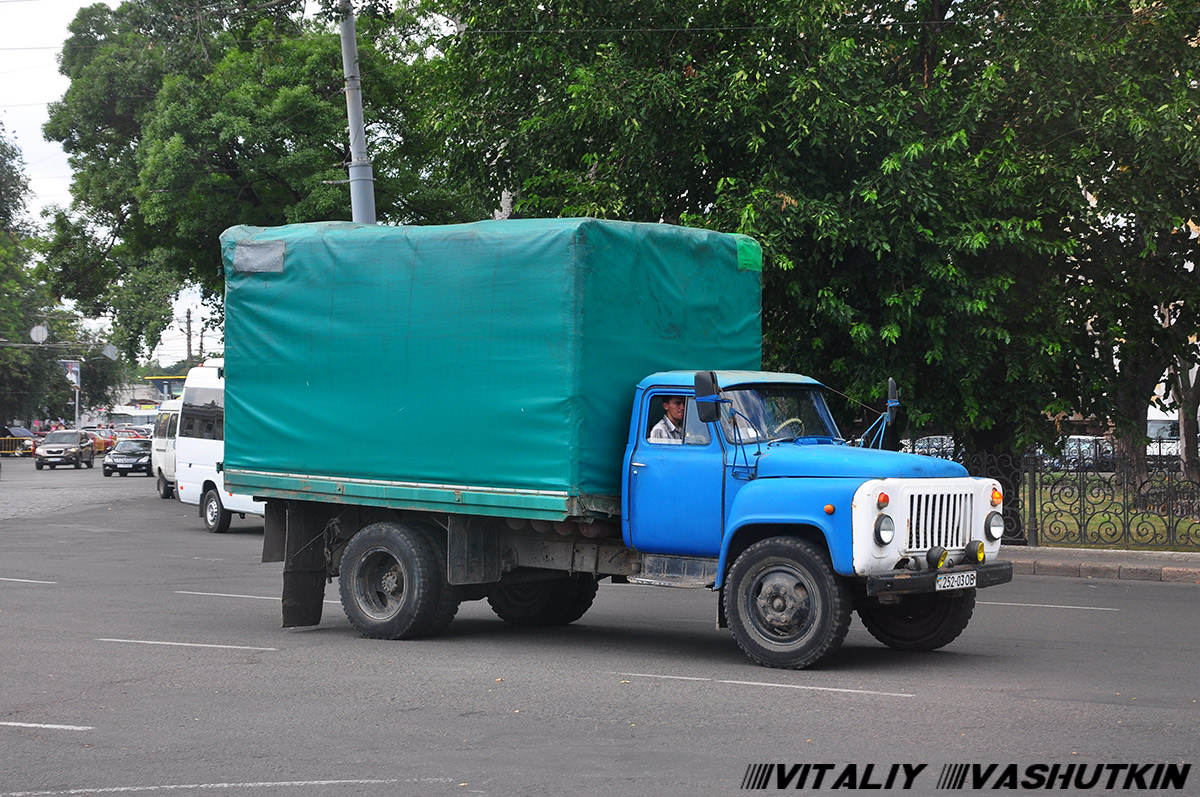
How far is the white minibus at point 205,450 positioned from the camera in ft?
83.6

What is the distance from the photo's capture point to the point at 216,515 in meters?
25.6

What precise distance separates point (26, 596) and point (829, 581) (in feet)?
30.9

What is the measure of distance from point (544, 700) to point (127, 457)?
163 ft

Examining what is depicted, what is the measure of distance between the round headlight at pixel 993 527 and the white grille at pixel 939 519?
17 cm

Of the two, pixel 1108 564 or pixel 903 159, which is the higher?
pixel 903 159

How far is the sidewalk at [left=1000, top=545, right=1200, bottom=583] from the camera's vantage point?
55.7ft

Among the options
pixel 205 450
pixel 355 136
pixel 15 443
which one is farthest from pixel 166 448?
pixel 15 443

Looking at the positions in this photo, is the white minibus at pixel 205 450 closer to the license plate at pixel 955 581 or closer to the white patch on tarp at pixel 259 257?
the white patch on tarp at pixel 259 257

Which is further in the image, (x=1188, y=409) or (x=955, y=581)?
(x=1188, y=409)

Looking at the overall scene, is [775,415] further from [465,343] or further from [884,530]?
[465,343]

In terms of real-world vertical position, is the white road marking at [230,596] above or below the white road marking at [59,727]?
below

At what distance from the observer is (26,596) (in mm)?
14766

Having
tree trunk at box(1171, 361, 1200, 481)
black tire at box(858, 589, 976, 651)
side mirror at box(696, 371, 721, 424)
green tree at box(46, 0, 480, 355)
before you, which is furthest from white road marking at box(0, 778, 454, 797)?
green tree at box(46, 0, 480, 355)

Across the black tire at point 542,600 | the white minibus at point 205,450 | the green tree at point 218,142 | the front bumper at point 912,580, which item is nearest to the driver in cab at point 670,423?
the front bumper at point 912,580
